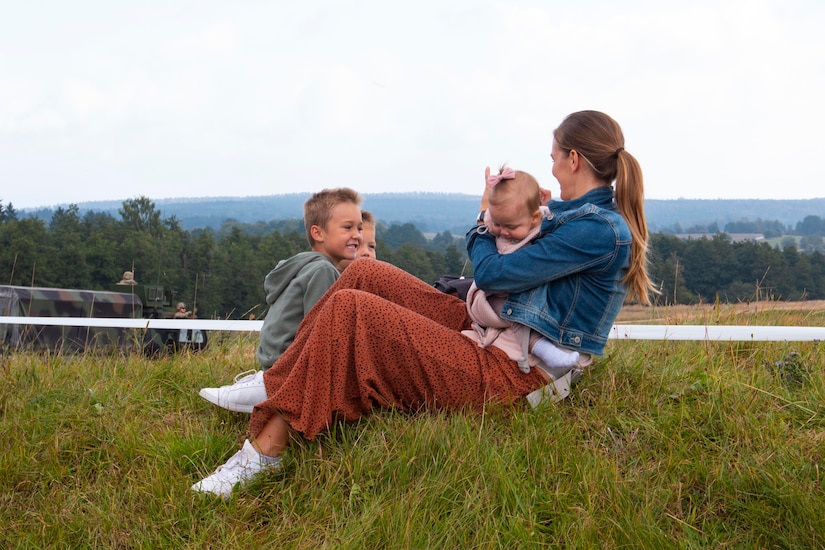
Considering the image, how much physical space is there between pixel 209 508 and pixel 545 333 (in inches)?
57.1

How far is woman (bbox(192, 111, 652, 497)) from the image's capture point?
9.90 ft

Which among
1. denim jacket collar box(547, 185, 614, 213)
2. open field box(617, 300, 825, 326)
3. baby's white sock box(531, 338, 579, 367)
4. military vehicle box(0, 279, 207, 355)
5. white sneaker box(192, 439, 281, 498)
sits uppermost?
denim jacket collar box(547, 185, 614, 213)

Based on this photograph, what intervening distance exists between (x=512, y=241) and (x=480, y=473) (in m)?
0.96

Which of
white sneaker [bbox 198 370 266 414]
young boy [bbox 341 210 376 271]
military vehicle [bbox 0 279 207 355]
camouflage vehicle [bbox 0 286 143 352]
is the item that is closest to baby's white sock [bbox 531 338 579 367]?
white sneaker [bbox 198 370 266 414]

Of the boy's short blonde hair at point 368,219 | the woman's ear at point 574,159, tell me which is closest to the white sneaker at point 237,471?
the woman's ear at point 574,159

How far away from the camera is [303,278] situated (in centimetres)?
357

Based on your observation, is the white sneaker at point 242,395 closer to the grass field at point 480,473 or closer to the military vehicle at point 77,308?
the grass field at point 480,473

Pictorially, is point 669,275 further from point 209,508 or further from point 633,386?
point 209,508

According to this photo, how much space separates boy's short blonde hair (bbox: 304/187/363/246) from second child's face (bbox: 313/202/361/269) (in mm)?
25

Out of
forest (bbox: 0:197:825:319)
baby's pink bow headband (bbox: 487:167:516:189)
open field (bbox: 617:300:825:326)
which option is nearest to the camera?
baby's pink bow headband (bbox: 487:167:516:189)

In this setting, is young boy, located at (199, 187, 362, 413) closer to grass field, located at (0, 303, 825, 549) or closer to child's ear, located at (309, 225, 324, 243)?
child's ear, located at (309, 225, 324, 243)

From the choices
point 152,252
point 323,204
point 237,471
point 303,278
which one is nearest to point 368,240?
point 323,204

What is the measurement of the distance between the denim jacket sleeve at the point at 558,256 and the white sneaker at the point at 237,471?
110cm

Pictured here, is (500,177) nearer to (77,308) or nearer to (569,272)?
(569,272)
